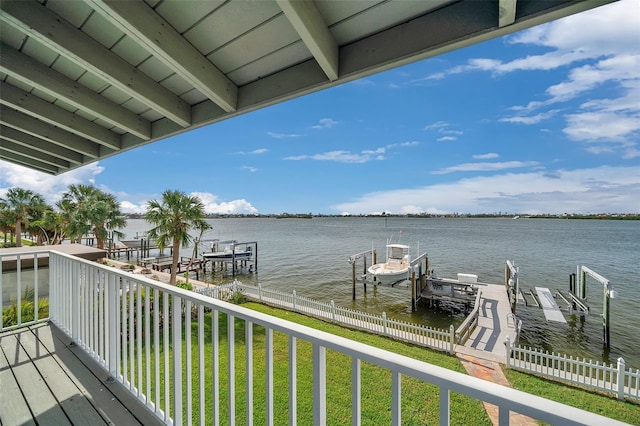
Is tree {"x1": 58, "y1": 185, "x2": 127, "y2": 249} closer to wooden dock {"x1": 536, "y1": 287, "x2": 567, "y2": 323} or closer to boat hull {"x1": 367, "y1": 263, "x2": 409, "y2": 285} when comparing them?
boat hull {"x1": 367, "y1": 263, "x2": 409, "y2": 285}

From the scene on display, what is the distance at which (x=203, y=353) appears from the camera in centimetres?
149

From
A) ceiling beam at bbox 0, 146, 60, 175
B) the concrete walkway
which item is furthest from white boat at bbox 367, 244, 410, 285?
ceiling beam at bbox 0, 146, 60, 175

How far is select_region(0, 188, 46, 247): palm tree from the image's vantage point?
69.9 feet

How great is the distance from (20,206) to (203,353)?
30.9 metres

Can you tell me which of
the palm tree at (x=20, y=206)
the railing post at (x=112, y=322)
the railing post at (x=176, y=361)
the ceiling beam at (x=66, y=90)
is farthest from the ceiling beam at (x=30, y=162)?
the palm tree at (x=20, y=206)

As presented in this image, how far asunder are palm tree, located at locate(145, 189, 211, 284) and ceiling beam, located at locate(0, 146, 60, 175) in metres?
7.66

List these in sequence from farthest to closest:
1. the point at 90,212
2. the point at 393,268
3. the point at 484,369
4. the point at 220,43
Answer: the point at 90,212 → the point at 393,268 → the point at 484,369 → the point at 220,43

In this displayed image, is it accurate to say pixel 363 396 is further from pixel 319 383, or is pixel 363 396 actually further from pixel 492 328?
pixel 492 328

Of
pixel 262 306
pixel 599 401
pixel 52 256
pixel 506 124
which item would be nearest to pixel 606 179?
pixel 506 124

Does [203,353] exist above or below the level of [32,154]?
below

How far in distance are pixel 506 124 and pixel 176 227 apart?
33.4m

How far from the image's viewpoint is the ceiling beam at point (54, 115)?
261cm

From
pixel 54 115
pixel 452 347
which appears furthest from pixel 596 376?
pixel 54 115

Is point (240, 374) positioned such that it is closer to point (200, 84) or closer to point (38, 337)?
point (38, 337)
